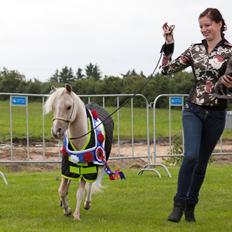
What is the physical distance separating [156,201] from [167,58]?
225 cm

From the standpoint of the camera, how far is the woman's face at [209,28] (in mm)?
5426

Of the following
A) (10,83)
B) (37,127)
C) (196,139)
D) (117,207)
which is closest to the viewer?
(196,139)

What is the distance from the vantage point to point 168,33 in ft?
18.6

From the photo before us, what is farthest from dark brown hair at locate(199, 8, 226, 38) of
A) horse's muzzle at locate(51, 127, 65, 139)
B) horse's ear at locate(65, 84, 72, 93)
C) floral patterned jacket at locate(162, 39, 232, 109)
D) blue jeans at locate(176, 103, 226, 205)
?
horse's muzzle at locate(51, 127, 65, 139)

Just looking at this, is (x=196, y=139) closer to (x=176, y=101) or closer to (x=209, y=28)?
(x=209, y=28)

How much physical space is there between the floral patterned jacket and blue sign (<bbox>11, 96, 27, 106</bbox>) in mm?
4911

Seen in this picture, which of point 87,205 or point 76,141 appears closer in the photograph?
point 76,141

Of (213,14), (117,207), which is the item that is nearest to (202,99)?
(213,14)

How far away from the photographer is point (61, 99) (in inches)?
231

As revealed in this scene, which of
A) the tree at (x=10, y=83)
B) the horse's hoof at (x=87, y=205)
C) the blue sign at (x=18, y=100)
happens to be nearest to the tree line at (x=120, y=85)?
the tree at (x=10, y=83)

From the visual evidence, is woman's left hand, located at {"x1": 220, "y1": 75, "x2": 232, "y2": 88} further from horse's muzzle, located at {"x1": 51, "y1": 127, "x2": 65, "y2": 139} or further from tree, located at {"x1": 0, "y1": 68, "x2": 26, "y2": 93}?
tree, located at {"x1": 0, "y1": 68, "x2": 26, "y2": 93}

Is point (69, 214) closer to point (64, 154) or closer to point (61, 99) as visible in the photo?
point (64, 154)

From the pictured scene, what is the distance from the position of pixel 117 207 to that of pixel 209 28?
2567mm

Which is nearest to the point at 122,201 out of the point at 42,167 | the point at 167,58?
the point at 167,58
